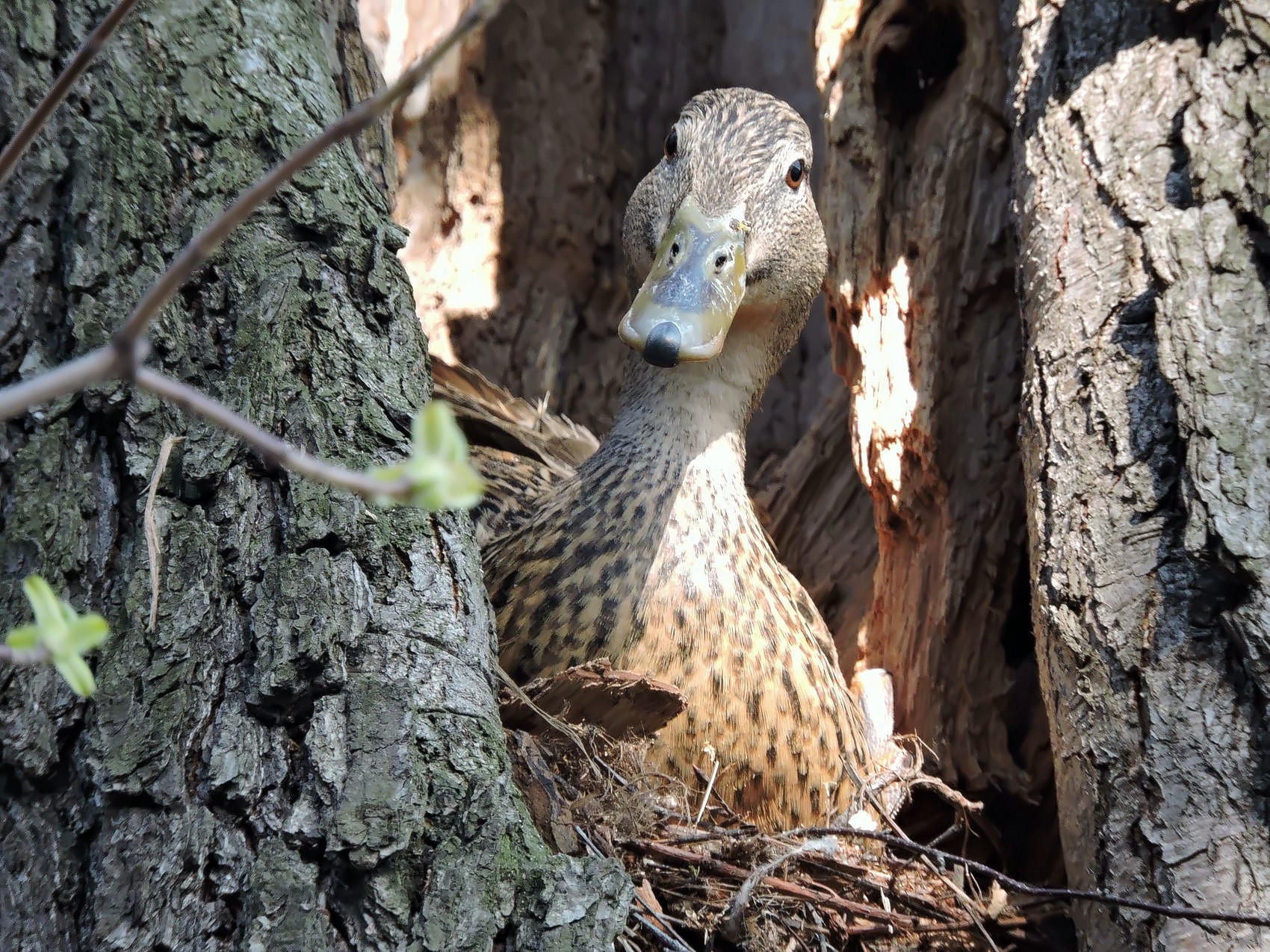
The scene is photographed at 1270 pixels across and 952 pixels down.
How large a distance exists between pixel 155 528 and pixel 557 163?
10.9 ft

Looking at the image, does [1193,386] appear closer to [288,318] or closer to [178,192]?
[288,318]

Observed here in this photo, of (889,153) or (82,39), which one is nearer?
(82,39)

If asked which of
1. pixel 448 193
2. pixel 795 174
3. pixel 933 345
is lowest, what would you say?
pixel 933 345

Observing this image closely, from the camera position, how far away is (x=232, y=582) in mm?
1486

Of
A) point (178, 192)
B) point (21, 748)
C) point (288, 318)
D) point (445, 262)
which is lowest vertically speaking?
point (21, 748)

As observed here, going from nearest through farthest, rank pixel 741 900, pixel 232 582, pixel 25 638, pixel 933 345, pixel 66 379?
1. pixel 66 379
2. pixel 25 638
3. pixel 232 582
4. pixel 741 900
5. pixel 933 345

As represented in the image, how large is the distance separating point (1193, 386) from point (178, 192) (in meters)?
1.63

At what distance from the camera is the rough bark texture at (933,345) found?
291cm

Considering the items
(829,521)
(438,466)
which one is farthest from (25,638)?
(829,521)

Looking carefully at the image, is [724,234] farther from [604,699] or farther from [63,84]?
[63,84]

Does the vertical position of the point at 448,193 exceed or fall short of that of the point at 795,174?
it exceeds it

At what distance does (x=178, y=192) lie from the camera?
176 centimetres

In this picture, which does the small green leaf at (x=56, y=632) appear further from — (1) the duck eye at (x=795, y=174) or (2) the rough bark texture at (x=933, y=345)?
(2) the rough bark texture at (x=933, y=345)

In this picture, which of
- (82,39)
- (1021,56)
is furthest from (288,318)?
(1021,56)
